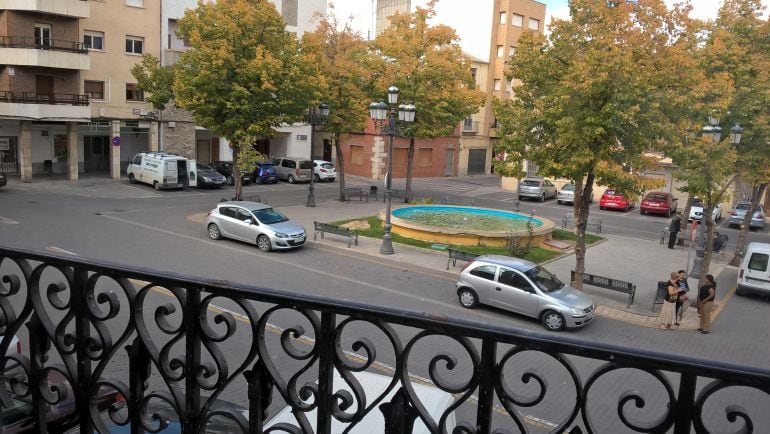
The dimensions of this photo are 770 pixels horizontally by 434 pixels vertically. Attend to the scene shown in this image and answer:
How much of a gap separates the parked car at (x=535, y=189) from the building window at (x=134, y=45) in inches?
1005

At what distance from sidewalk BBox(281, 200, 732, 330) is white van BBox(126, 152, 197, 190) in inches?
310

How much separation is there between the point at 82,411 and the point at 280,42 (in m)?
27.1

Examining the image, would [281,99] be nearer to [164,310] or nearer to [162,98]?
[162,98]

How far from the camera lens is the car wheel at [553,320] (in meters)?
14.8

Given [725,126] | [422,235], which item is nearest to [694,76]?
[725,126]

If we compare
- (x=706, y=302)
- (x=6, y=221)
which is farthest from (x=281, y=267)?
(x=706, y=302)

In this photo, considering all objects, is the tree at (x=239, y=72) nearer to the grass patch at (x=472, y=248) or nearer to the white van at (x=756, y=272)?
the grass patch at (x=472, y=248)

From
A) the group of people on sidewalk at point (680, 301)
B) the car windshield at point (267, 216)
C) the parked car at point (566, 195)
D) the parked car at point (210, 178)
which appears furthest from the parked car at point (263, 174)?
the group of people on sidewalk at point (680, 301)

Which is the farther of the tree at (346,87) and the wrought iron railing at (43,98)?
the tree at (346,87)

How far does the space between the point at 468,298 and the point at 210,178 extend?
24.2m

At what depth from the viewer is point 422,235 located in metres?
24.1

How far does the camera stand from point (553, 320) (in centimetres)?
1490

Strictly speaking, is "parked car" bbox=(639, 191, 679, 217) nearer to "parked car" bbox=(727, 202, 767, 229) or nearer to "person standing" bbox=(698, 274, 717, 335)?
"parked car" bbox=(727, 202, 767, 229)

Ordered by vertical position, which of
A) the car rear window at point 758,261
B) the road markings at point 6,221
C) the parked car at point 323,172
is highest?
the parked car at point 323,172
